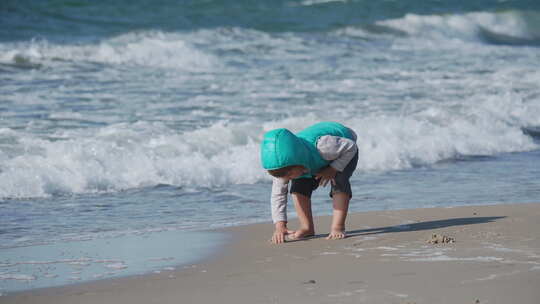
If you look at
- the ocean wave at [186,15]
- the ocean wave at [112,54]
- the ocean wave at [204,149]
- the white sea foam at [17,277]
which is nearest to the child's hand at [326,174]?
the white sea foam at [17,277]

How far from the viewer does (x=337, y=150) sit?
15.7 ft

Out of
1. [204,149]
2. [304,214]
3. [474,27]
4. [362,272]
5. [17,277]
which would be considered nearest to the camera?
[362,272]

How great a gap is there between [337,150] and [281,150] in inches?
18.0

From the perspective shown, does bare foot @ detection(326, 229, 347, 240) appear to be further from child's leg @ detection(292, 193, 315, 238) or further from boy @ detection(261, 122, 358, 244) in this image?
child's leg @ detection(292, 193, 315, 238)

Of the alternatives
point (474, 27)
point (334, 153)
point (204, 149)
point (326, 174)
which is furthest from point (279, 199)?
point (474, 27)

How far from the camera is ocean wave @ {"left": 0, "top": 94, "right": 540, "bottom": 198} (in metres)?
6.90

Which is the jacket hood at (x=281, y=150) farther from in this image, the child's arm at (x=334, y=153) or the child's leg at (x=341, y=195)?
the child's leg at (x=341, y=195)

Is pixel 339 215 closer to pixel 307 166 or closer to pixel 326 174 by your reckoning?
pixel 326 174

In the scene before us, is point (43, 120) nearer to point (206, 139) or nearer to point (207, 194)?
point (206, 139)

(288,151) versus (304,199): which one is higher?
(288,151)

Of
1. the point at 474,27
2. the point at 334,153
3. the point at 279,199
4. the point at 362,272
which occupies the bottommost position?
the point at 362,272

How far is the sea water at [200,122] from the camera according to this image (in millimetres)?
5543

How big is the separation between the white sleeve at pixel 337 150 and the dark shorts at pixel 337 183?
0.09 m

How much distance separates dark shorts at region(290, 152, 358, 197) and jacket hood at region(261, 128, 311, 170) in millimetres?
453
